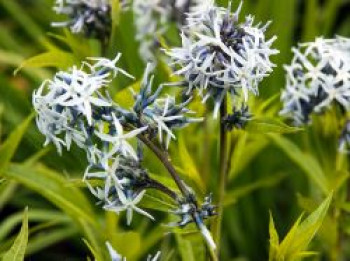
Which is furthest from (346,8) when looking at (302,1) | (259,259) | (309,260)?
(309,260)

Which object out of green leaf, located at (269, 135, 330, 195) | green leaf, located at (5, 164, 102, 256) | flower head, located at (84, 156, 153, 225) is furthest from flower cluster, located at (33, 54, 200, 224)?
green leaf, located at (269, 135, 330, 195)

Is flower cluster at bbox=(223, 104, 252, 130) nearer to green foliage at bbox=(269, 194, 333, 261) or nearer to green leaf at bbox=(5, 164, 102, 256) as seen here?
green foliage at bbox=(269, 194, 333, 261)

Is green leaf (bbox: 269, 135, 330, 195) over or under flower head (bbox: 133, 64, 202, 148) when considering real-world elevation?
under

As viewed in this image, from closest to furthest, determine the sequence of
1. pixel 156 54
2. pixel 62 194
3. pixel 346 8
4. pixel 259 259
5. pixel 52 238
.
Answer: pixel 62 194, pixel 156 54, pixel 52 238, pixel 259 259, pixel 346 8

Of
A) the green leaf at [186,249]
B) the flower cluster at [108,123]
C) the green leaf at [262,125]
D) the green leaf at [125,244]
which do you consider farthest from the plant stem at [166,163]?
the green leaf at [125,244]

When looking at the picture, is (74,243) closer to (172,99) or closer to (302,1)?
(172,99)

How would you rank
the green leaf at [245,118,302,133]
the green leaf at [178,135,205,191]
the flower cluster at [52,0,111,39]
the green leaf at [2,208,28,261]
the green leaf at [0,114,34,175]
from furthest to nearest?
the flower cluster at [52,0,111,39] → the green leaf at [0,114,34,175] → the green leaf at [178,135,205,191] → the green leaf at [245,118,302,133] → the green leaf at [2,208,28,261]
